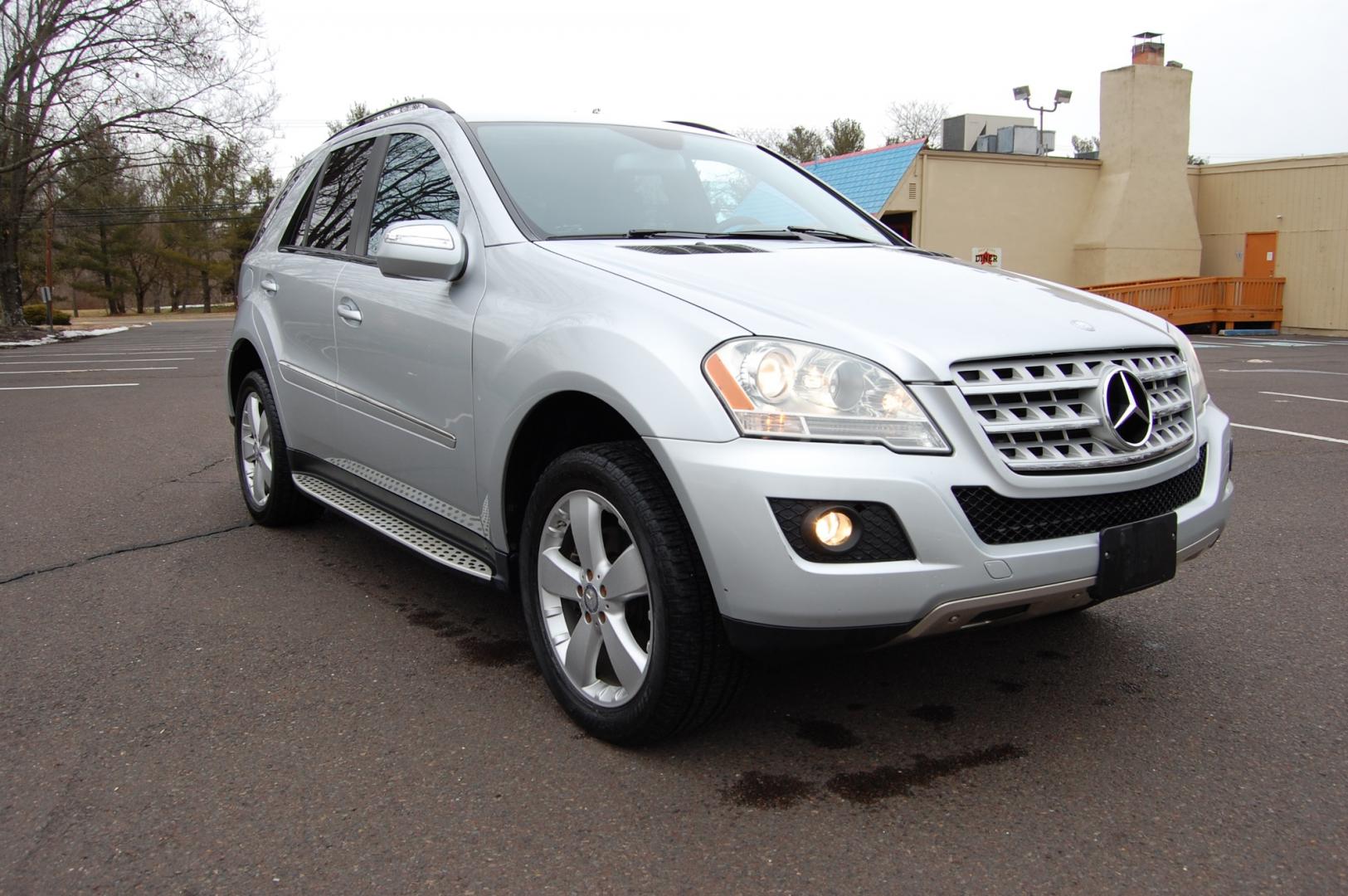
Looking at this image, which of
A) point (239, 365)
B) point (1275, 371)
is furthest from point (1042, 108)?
point (239, 365)

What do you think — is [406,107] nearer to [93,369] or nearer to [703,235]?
[703,235]

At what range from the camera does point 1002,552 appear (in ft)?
7.91

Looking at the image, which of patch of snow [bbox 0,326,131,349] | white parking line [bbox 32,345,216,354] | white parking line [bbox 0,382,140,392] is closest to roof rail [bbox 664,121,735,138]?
white parking line [bbox 0,382,140,392]

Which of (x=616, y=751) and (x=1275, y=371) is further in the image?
(x=1275, y=371)

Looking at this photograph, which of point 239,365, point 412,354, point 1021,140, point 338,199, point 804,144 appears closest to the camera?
point 412,354

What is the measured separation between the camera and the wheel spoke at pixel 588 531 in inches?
110

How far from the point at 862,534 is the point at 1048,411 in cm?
57

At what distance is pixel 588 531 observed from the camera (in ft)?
9.20

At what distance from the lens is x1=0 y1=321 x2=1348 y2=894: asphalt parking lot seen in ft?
7.52

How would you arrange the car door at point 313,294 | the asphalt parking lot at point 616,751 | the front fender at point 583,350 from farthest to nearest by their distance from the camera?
1. the car door at point 313,294
2. the front fender at point 583,350
3. the asphalt parking lot at point 616,751

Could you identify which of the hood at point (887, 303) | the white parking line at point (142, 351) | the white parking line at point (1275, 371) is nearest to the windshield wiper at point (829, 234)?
the hood at point (887, 303)

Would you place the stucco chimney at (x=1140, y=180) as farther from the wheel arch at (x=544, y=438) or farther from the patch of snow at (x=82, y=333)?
the wheel arch at (x=544, y=438)

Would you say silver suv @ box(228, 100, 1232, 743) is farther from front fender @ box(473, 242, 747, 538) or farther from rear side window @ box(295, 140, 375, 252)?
rear side window @ box(295, 140, 375, 252)

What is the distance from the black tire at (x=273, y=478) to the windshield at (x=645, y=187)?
6.14 feet
